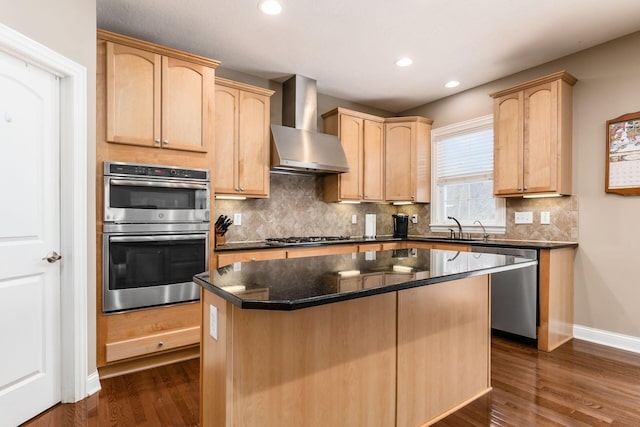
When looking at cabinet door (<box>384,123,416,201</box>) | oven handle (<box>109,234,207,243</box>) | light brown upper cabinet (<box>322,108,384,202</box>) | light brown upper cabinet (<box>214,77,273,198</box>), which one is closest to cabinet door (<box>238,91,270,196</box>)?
light brown upper cabinet (<box>214,77,273,198</box>)

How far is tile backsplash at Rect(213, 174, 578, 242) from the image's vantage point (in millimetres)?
3521

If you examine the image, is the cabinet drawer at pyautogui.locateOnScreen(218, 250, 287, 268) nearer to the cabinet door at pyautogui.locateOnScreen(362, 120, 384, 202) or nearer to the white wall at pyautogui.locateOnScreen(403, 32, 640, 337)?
the cabinet door at pyautogui.locateOnScreen(362, 120, 384, 202)

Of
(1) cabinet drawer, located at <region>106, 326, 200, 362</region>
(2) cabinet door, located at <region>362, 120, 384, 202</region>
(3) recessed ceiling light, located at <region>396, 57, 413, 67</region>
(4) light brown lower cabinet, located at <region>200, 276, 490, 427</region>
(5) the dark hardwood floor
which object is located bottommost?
(5) the dark hardwood floor

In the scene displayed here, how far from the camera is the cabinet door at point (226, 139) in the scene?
3.35 m

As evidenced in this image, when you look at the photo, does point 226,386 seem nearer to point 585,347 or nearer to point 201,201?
point 201,201

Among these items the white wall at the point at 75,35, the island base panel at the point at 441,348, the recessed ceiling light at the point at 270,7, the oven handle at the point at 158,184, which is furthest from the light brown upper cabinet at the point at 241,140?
the island base panel at the point at 441,348

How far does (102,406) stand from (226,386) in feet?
4.65

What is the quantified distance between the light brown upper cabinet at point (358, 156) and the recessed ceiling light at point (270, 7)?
5.59 ft

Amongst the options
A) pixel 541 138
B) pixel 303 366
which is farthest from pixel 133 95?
pixel 541 138

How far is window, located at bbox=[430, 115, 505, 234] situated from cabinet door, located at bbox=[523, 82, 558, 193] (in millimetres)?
596

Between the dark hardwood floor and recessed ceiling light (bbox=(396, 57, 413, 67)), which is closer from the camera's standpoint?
the dark hardwood floor

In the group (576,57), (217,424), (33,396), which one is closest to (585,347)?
(576,57)

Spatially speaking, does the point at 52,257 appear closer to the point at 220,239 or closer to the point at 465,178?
the point at 220,239

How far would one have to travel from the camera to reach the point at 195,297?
2855mm
